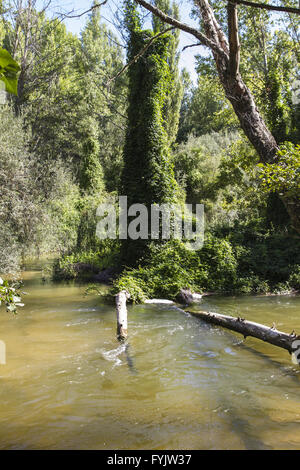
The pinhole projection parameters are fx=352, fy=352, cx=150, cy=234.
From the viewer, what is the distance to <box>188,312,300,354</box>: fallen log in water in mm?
4825

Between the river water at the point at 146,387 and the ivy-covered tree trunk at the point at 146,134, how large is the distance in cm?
475

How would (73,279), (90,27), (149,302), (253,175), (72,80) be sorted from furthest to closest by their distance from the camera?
(90,27)
(72,80)
(253,175)
(73,279)
(149,302)

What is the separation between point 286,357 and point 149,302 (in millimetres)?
4502

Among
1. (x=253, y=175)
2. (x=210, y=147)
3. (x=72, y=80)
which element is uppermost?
(x=72, y=80)

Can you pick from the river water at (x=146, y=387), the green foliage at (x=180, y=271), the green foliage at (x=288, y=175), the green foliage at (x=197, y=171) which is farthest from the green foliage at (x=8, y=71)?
the green foliage at (x=197, y=171)

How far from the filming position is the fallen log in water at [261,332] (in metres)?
4.82

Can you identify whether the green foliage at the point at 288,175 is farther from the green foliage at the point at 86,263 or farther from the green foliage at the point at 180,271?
the green foliage at the point at 86,263

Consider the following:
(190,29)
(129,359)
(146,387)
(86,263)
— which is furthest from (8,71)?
(86,263)

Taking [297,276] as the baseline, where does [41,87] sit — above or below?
above

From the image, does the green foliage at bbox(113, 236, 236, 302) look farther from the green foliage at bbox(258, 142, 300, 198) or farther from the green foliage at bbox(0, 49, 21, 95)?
the green foliage at bbox(0, 49, 21, 95)

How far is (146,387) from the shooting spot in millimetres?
4301

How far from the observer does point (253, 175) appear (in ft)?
57.4

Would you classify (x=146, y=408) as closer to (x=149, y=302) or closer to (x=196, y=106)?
(x=149, y=302)

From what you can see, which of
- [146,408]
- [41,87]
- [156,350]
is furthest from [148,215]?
[41,87]
